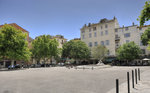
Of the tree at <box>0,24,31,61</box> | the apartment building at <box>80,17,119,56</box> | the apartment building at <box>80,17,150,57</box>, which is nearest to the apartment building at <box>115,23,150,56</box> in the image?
the apartment building at <box>80,17,150,57</box>

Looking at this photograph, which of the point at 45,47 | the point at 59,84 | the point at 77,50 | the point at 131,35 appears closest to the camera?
the point at 59,84

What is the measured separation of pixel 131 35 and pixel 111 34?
25.0ft

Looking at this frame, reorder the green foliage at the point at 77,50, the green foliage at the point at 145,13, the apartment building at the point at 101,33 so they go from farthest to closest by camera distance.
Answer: the apartment building at the point at 101,33, the green foliage at the point at 77,50, the green foliage at the point at 145,13

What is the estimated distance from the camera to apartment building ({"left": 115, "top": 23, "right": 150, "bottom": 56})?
46.2 m

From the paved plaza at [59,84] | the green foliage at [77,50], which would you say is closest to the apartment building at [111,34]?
the green foliage at [77,50]

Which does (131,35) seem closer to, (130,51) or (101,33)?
(130,51)

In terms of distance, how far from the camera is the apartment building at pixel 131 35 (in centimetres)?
4615

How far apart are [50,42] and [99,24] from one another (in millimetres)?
23299

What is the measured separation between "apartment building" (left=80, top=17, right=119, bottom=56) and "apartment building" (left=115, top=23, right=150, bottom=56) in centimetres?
200

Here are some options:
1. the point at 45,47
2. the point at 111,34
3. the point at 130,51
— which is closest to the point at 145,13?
the point at 130,51

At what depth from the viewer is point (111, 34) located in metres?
51.6

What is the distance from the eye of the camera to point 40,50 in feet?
151

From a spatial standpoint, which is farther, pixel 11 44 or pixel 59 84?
pixel 11 44

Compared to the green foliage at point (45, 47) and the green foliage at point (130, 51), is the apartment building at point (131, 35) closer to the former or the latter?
the green foliage at point (130, 51)
